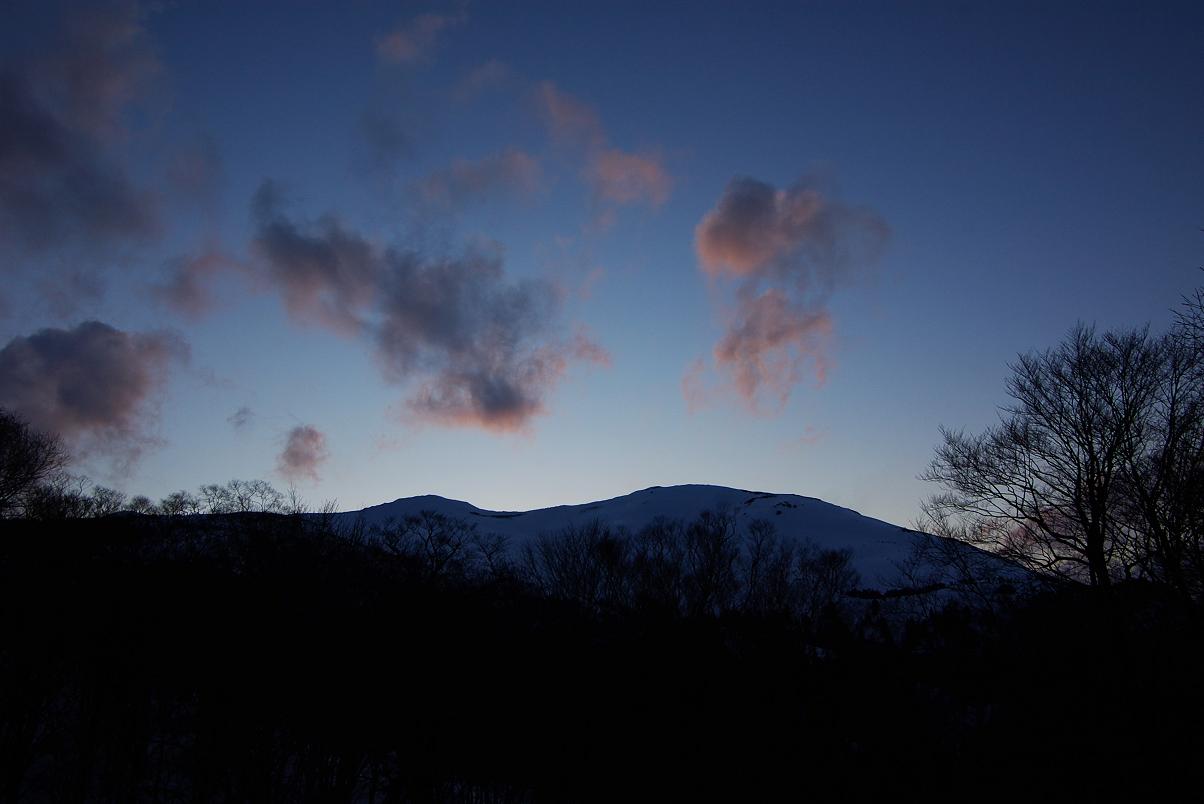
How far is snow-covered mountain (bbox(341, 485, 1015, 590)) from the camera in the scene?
71.0 metres

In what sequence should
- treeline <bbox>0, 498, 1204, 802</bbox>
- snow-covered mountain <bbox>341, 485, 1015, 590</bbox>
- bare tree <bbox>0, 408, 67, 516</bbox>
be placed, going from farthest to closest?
snow-covered mountain <bbox>341, 485, 1015, 590</bbox>
bare tree <bbox>0, 408, 67, 516</bbox>
treeline <bbox>0, 498, 1204, 802</bbox>

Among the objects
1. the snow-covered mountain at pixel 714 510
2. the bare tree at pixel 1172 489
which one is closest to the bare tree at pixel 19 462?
Answer: the snow-covered mountain at pixel 714 510

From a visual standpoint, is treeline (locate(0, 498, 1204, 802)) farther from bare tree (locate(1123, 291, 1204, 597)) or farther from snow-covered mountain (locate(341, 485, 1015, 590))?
snow-covered mountain (locate(341, 485, 1015, 590))

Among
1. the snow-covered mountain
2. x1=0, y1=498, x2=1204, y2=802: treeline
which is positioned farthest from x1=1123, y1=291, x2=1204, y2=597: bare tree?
the snow-covered mountain

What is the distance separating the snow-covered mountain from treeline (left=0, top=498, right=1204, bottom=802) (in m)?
46.8

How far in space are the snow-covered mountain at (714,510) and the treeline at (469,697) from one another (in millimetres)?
46786

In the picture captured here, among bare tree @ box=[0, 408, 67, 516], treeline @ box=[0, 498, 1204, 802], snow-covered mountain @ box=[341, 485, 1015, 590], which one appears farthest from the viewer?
snow-covered mountain @ box=[341, 485, 1015, 590]

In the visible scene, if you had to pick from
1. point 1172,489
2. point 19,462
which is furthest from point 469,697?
point 19,462

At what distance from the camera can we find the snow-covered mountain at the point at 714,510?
233 feet

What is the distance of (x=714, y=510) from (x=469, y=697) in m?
74.1

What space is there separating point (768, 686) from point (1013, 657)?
721cm

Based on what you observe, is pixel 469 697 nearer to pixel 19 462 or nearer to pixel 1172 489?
pixel 1172 489

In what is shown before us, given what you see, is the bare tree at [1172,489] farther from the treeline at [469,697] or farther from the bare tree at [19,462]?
the bare tree at [19,462]

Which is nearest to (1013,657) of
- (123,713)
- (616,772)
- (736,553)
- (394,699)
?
(616,772)
